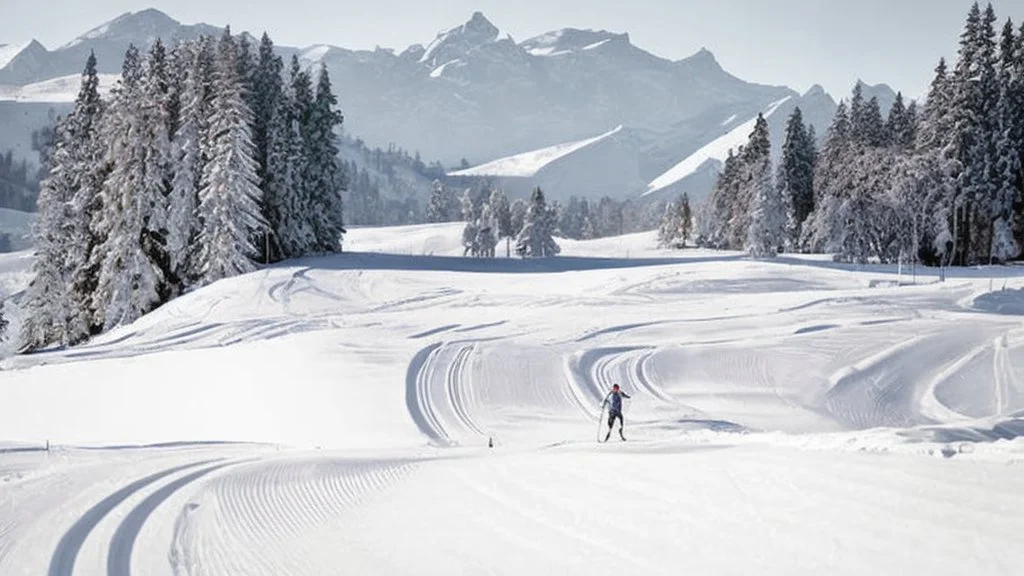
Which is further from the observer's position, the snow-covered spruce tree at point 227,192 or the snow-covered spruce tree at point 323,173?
the snow-covered spruce tree at point 323,173

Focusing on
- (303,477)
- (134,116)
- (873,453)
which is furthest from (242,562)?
(134,116)

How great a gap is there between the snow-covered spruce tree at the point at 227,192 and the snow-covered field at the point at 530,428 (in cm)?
406

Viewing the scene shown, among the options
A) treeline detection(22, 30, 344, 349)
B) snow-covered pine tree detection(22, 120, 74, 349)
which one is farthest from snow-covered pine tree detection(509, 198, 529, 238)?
snow-covered pine tree detection(22, 120, 74, 349)

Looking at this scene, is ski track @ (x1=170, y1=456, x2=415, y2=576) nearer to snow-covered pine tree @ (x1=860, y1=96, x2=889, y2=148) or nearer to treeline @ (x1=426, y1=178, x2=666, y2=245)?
snow-covered pine tree @ (x1=860, y1=96, x2=889, y2=148)

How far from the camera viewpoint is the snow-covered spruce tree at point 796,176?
225 feet

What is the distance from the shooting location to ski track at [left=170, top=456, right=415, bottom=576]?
786 cm

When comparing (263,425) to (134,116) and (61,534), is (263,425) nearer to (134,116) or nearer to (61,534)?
(61,534)

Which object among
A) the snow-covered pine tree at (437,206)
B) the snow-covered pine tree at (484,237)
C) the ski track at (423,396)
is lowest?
the ski track at (423,396)

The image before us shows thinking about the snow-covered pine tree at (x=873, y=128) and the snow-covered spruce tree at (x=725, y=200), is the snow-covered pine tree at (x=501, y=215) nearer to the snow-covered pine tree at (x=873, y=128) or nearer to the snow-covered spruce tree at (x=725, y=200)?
the snow-covered spruce tree at (x=725, y=200)

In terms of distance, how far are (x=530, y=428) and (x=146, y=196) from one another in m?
30.9

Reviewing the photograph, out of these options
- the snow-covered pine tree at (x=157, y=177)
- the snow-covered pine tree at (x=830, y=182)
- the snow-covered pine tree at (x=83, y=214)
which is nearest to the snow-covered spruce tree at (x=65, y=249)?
the snow-covered pine tree at (x=83, y=214)

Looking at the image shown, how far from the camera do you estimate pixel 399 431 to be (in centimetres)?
1845

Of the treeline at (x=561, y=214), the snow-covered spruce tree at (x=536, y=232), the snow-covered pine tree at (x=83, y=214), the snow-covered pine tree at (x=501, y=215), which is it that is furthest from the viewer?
the treeline at (x=561, y=214)

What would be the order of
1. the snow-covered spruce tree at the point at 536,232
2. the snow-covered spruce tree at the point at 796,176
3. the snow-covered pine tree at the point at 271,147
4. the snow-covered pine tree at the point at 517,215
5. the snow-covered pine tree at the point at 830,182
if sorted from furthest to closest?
the snow-covered pine tree at the point at 517,215 < the snow-covered spruce tree at the point at 536,232 < the snow-covered spruce tree at the point at 796,176 < the snow-covered pine tree at the point at 830,182 < the snow-covered pine tree at the point at 271,147
